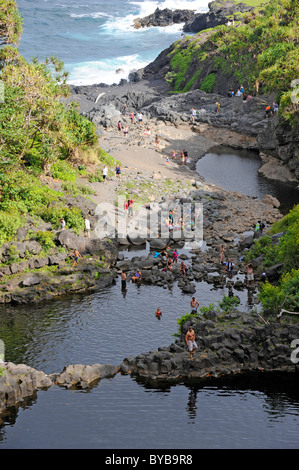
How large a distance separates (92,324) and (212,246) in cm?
1897

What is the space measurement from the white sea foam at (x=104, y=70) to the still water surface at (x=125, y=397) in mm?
98378

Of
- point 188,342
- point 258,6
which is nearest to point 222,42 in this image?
point 258,6

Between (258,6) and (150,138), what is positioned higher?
(258,6)

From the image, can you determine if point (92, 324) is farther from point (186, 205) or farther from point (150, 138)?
point (150, 138)

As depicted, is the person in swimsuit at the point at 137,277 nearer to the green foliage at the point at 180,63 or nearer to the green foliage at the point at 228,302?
the green foliage at the point at 228,302

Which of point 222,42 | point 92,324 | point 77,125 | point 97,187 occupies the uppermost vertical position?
point 222,42

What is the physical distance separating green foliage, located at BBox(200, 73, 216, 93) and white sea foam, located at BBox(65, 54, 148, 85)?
31989 millimetres

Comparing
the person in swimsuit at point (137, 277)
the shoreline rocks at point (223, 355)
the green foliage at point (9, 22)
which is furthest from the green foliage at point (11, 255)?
the green foliage at point (9, 22)

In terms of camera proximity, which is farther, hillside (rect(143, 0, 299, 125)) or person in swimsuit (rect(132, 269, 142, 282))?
hillside (rect(143, 0, 299, 125))

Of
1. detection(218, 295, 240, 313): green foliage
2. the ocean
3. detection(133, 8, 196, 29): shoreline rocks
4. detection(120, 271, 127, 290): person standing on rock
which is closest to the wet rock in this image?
detection(218, 295, 240, 313): green foliage

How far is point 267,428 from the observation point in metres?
32.5

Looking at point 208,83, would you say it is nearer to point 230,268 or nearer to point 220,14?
point 220,14

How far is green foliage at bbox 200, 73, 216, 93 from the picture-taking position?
372 ft

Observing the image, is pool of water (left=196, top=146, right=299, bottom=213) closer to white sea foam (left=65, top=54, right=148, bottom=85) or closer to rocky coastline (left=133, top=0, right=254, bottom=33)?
rocky coastline (left=133, top=0, right=254, bottom=33)
